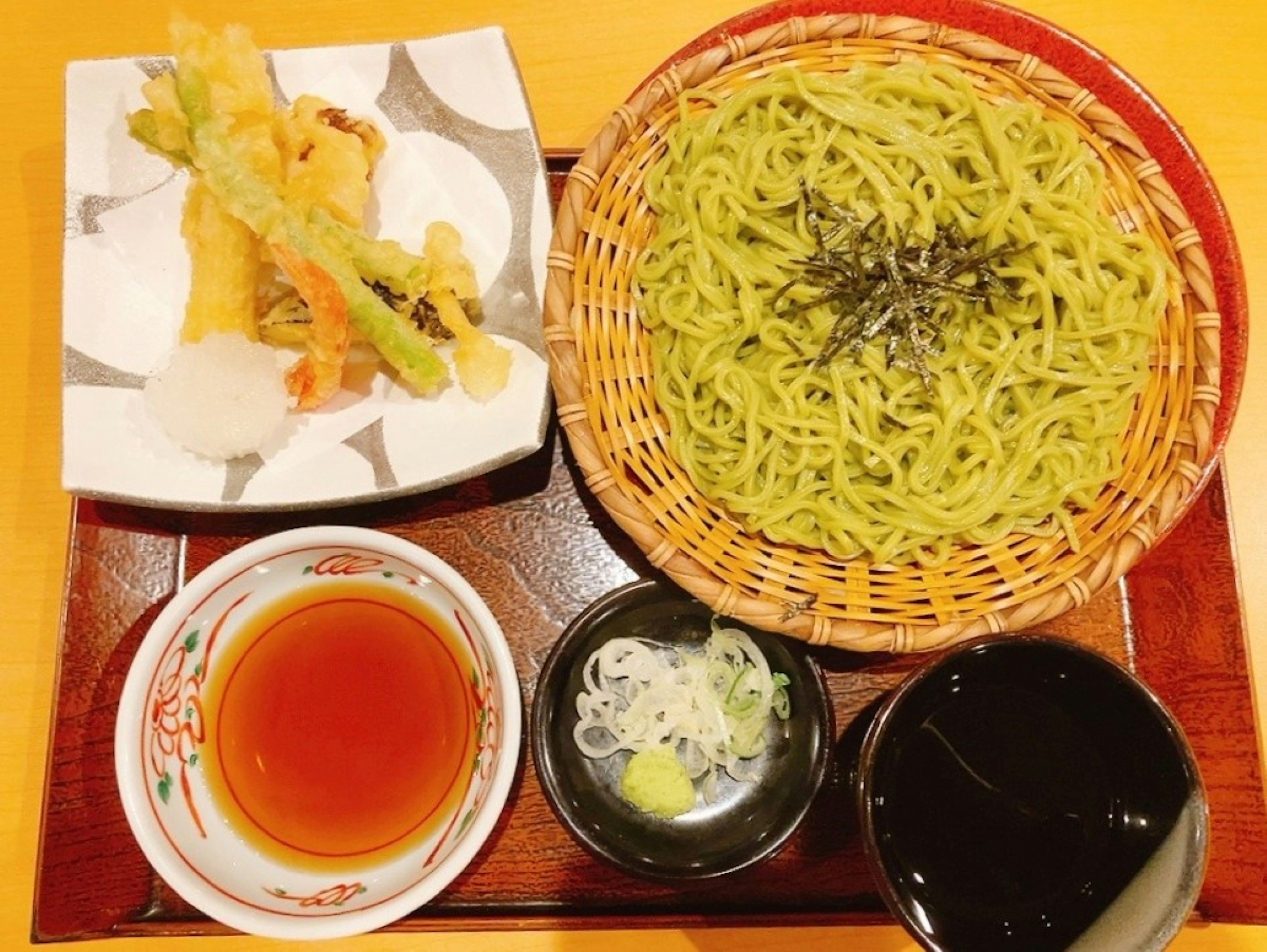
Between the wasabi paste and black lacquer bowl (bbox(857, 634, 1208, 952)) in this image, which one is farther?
the wasabi paste

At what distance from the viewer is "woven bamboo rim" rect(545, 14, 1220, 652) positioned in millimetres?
1559

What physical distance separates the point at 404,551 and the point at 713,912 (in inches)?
34.3

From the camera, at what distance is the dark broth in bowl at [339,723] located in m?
1.62

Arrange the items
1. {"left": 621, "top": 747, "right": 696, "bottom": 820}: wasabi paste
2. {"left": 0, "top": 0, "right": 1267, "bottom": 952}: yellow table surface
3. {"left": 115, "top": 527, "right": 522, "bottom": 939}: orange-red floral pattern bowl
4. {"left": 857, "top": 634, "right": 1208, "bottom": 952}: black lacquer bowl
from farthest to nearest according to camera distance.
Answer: {"left": 0, "top": 0, "right": 1267, "bottom": 952}: yellow table surface, {"left": 621, "top": 747, "right": 696, "bottom": 820}: wasabi paste, {"left": 115, "top": 527, "right": 522, "bottom": 939}: orange-red floral pattern bowl, {"left": 857, "top": 634, "right": 1208, "bottom": 952}: black lacquer bowl

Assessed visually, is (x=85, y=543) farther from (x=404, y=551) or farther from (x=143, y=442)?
(x=404, y=551)

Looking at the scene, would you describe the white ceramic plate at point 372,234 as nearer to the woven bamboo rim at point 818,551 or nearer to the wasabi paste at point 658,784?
the woven bamboo rim at point 818,551

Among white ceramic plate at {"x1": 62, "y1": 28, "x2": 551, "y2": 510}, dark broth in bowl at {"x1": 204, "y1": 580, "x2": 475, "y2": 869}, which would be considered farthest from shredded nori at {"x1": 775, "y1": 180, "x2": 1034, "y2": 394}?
dark broth in bowl at {"x1": 204, "y1": 580, "x2": 475, "y2": 869}

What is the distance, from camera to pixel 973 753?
1.46 metres

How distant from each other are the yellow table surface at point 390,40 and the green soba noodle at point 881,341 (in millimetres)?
408

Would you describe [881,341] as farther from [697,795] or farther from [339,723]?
[339,723]

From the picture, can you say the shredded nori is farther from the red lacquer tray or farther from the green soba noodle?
the red lacquer tray

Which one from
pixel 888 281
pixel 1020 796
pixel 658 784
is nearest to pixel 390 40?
pixel 888 281

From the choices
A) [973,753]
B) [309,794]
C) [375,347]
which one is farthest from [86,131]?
[973,753]

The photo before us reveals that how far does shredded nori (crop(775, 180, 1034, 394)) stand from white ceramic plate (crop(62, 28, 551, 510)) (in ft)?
1.79
